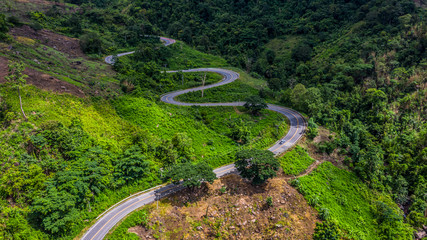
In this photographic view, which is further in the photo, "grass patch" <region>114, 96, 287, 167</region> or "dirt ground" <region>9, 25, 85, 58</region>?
"dirt ground" <region>9, 25, 85, 58</region>

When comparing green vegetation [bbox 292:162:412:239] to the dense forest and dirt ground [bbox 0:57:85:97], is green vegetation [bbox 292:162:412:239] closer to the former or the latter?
the dense forest

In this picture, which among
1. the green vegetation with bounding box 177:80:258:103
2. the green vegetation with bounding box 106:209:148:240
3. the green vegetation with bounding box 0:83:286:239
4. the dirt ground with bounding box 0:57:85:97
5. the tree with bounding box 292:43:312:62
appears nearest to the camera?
the green vegetation with bounding box 0:83:286:239

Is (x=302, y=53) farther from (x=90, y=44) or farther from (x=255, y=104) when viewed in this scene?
(x=90, y=44)

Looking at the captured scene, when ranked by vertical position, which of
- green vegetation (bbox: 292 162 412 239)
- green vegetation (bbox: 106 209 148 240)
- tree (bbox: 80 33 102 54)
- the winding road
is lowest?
green vegetation (bbox: 292 162 412 239)

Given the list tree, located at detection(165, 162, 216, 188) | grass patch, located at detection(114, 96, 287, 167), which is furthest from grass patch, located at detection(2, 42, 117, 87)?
tree, located at detection(165, 162, 216, 188)

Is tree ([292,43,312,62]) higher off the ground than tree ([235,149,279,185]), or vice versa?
tree ([292,43,312,62])

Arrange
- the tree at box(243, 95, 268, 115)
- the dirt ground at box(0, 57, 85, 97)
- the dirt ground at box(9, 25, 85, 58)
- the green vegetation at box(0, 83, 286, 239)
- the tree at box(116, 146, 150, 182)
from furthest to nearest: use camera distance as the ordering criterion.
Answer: the dirt ground at box(9, 25, 85, 58)
the tree at box(243, 95, 268, 115)
the dirt ground at box(0, 57, 85, 97)
the tree at box(116, 146, 150, 182)
the green vegetation at box(0, 83, 286, 239)

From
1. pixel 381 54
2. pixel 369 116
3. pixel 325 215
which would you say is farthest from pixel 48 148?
pixel 381 54
